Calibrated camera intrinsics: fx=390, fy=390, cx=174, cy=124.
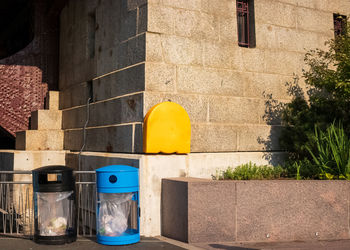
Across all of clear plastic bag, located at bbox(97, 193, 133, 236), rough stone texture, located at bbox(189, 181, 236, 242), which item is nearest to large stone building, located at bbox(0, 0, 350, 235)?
clear plastic bag, located at bbox(97, 193, 133, 236)

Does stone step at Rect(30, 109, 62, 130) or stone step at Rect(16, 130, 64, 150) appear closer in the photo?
stone step at Rect(16, 130, 64, 150)

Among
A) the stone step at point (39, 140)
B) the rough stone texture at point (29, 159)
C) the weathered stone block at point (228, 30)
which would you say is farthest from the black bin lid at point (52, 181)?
the stone step at point (39, 140)

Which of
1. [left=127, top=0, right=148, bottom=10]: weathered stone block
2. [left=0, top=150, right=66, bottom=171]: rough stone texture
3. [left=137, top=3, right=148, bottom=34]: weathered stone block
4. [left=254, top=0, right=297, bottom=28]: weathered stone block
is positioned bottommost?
[left=0, top=150, right=66, bottom=171]: rough stone texture

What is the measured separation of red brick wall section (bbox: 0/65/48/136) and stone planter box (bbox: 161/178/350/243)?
7105 millimetres

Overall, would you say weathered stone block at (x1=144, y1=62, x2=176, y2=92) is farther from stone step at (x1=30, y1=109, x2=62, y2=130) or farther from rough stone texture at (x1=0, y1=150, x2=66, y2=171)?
stone step at (x1=30, y1=109, x2=62, y2=130)

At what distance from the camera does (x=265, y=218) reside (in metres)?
6.81

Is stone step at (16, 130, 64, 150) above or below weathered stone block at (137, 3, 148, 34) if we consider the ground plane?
below

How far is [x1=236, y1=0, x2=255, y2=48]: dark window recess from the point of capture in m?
9.68

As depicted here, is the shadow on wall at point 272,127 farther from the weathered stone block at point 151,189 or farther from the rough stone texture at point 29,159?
the rough stone texture at point 29,159

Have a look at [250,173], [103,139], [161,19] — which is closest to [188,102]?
[161,19]

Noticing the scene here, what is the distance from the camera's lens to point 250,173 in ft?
25.4

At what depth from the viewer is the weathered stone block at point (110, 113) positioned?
811cm

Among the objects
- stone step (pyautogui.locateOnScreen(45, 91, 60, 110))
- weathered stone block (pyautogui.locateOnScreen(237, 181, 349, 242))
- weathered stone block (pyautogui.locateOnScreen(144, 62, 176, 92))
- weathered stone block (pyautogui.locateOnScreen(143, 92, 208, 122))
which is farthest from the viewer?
stone step (pyautogui.locateOnScreen(45, 91, 60, 110))

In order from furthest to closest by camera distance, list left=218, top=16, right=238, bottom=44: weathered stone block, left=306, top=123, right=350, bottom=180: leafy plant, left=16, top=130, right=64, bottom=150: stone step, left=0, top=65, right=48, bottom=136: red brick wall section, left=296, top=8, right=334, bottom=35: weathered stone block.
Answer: left=0, top=65, right=48, bottom=136: red brick wall section
left=16, top=130, right=64, bottom=150: stone step
left=296, top=8, right=334, bottom=35: weathered stone block
left=218, top=16, right=238, bottom=44: weathered stone block
left=306, top=123, right=350, bottom=180: leafy plant
